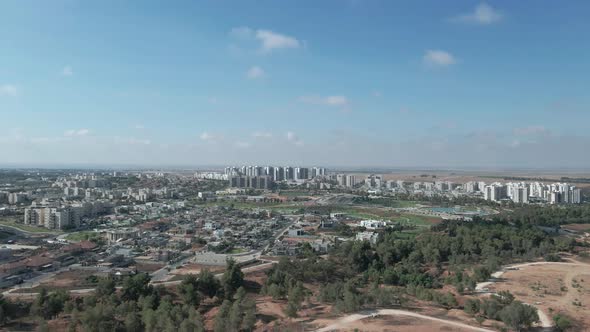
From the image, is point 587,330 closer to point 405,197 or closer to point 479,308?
point 479,308

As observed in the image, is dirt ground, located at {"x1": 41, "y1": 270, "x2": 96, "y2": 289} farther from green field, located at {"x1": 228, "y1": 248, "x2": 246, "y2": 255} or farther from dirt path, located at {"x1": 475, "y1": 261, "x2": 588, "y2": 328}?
dirt path, located at {"x1": 475, "y1": 261, "x2": 588, "y2": 328}

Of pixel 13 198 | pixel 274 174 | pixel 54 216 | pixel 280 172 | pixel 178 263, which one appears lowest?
pixel 178 263

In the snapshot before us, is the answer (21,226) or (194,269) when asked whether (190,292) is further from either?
(21,226)

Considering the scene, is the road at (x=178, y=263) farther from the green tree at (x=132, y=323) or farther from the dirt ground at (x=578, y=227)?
the dirt ground at (x=578, y=227)

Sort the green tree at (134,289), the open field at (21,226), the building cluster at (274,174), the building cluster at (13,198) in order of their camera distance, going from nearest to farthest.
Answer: the green tree at (134,289)
the open field at (21,226)
the building cluster at (13,198)
the building cluster at (274,174)

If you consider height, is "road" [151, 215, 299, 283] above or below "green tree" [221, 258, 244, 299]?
below

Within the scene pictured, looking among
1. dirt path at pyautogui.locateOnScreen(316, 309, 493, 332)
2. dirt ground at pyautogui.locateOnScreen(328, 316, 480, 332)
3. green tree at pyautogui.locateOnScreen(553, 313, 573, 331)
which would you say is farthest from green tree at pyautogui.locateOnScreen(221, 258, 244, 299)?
green tree at pyautogui.locateOnScreen(553, 313, 573, 331)

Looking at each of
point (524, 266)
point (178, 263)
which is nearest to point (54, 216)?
point (178, 263)

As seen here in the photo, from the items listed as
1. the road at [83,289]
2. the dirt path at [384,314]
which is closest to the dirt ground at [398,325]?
the dirt path at [384,314]
